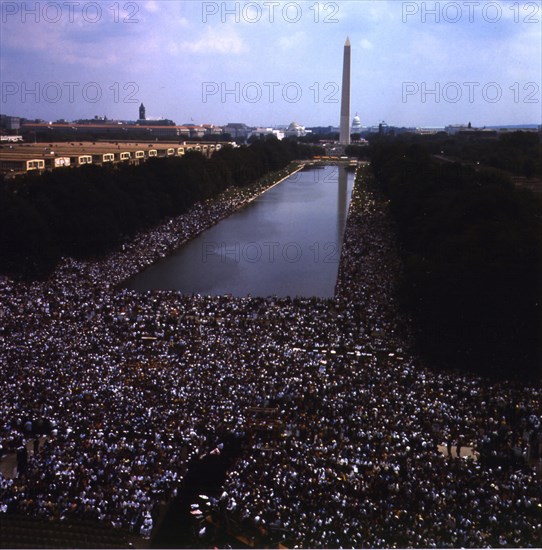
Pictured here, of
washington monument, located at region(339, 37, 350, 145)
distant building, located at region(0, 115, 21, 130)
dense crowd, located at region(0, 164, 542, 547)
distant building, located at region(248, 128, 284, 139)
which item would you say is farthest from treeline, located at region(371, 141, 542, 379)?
distant building, located at region(248, 128, 284, 139)

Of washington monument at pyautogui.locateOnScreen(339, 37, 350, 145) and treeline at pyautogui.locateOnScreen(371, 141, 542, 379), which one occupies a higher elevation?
washington monument at pyautogui.locateOnScreen(339, 37, 350, 145)

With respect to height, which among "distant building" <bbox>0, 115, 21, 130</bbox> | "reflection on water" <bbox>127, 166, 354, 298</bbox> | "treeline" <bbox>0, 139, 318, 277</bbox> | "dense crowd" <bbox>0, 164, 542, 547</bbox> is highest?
"distant building" <bbox>0, 115, 21, 130</bbox>

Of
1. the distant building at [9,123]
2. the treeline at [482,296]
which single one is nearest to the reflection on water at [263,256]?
the treeline at [482,296]

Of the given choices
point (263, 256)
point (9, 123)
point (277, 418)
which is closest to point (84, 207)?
point (263, 256)

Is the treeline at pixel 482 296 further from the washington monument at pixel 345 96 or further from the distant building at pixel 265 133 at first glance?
the distant building at pixel 265 133

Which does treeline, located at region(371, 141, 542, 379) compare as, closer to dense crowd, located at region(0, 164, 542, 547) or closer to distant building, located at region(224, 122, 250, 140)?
dense crowd, located at region(0, 164, 542, 547)

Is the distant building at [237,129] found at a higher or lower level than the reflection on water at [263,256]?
higher

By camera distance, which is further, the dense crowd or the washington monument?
the washington monument

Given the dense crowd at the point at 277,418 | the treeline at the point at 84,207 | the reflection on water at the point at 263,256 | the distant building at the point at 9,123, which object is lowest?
the dense crowd at the point at 277,418
